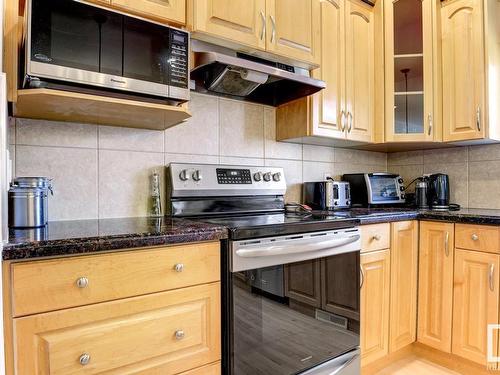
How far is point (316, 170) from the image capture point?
231 centimetres

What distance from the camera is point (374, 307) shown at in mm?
1770

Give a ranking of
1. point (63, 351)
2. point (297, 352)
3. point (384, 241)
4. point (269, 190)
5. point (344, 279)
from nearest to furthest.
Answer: point (63, 351), point (297, 352), point (344, 279), point (384, 241), point (269, 190)

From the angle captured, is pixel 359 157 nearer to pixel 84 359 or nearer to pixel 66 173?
pixel 66 173

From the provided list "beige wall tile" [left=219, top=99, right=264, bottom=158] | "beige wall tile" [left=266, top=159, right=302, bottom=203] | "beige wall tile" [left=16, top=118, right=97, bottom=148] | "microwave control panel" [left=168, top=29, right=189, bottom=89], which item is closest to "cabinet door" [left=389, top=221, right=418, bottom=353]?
"beige wall tile" [left=266, top=159, right=302, bottom=203]

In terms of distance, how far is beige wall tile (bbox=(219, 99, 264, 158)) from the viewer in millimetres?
1894

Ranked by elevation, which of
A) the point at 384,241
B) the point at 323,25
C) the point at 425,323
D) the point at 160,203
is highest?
the point at 323,25

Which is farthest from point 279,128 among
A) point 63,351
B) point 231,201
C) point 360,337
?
point 63,351

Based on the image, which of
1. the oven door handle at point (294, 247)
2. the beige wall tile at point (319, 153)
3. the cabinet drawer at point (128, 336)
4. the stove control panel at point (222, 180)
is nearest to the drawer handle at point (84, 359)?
the cabinet drawer at point (128, 336)

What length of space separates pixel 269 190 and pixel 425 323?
48.7 inches

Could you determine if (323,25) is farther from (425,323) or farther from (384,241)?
(425,323)

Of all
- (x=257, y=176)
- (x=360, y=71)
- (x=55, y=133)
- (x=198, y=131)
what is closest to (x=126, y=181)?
(x=55, y=133)

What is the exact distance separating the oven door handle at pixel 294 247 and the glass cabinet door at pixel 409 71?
3.46ft

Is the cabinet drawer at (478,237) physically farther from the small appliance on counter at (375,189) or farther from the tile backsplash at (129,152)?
the tile backsplash at (129,152)

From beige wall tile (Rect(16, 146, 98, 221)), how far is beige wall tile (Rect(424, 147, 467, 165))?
2.37 meters
